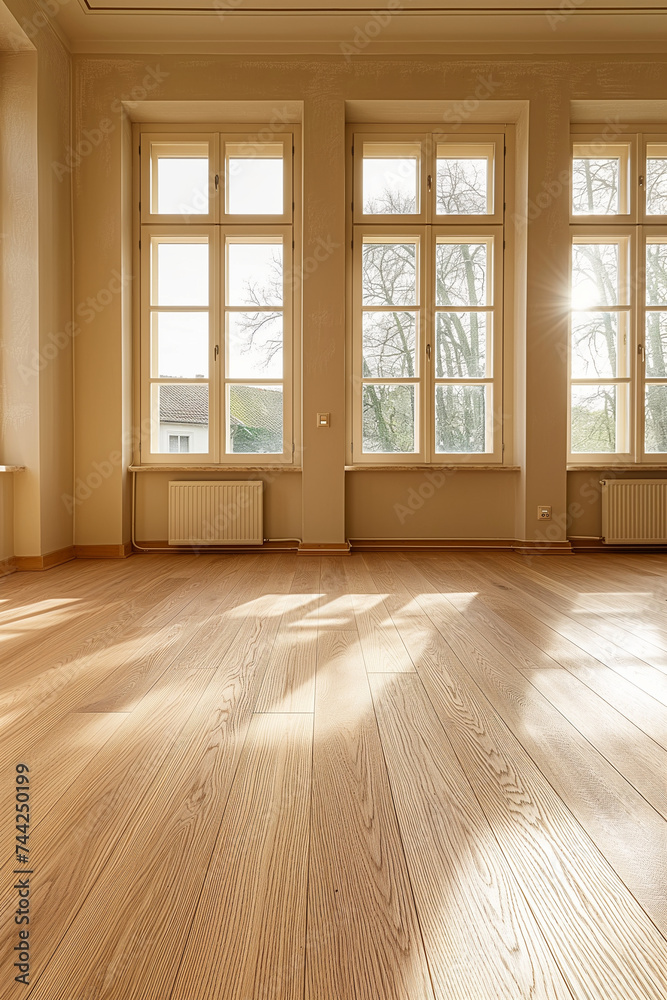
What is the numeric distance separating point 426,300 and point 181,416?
7.12ft

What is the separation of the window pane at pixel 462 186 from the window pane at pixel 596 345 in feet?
3.95

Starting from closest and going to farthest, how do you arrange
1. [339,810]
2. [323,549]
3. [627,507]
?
[339,810] → [323,549] → [627,507]

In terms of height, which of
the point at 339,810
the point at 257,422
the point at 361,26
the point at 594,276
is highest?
the point at 361,26

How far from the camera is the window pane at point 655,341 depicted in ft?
17.2

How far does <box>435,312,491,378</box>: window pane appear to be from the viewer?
17.1 feet

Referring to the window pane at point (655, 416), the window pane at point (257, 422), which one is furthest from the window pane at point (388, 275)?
the window pane at point (655, 416)

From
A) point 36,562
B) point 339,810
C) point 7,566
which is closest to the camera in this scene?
point 339,810

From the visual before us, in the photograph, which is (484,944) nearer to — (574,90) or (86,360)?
(86,360)

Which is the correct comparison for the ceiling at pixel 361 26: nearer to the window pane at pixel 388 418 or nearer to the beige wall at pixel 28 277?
the beige wall at pixel 28 277

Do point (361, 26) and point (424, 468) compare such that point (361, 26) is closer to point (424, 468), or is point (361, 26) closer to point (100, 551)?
point (424, 468)

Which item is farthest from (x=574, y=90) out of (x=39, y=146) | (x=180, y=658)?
(x=180, y=658)

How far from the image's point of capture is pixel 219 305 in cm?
513

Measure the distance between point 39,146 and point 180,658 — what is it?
371 centimetres

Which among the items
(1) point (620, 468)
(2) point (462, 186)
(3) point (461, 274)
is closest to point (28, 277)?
(3) point (461, 274)
